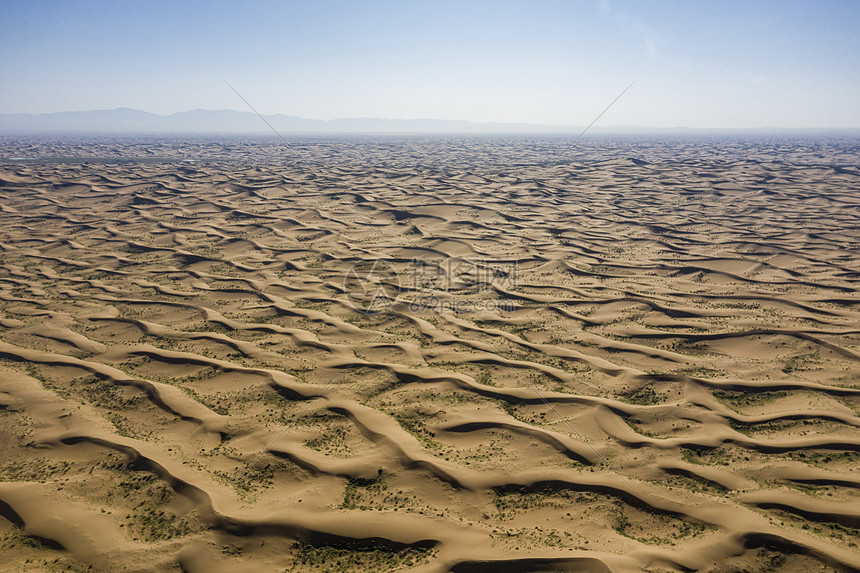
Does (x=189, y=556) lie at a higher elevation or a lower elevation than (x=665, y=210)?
lower

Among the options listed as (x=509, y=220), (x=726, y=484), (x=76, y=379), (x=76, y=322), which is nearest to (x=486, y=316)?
(x=726, y=484)

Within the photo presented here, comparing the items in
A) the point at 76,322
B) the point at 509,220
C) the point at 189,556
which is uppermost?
the point at 509,220

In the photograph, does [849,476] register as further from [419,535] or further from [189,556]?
[189,556]

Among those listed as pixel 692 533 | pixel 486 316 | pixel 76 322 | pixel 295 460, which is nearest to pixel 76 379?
pixel 76 322

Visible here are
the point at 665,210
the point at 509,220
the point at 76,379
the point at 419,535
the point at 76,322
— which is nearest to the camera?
the point at 419,535

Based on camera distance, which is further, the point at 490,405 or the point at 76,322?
the point at 76,322

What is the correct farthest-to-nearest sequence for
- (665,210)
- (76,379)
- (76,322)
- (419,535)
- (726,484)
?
(665,210), (76,322), (76,379), (726,484), (419,535)
